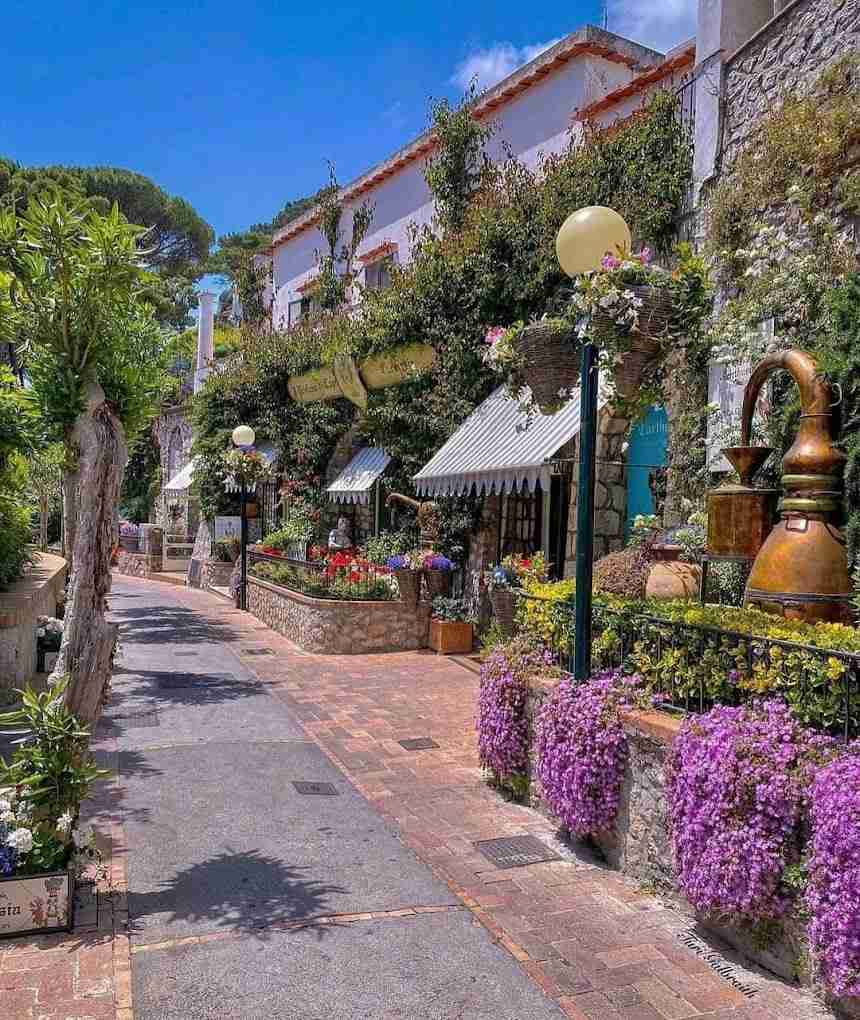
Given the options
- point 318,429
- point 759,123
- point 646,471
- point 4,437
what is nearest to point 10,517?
point 4,437

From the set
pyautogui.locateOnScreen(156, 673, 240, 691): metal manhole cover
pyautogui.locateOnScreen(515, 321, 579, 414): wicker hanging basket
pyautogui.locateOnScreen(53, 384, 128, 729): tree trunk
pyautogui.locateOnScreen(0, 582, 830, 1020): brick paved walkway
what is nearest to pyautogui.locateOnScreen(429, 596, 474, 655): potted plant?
pyautogui.locateOnScreen(156, 673, 240, 691): metal manhole cover

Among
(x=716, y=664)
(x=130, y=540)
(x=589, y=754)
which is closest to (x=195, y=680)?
(x=589, y=754)

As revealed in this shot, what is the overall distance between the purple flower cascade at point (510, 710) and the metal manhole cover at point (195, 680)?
17.1 feet

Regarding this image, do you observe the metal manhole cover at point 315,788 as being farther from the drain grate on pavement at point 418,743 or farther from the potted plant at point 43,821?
the potted plant at point 43,821

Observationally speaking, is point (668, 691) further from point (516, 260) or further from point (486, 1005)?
point (516, 260)

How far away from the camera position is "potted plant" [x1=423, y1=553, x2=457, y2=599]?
13.9m

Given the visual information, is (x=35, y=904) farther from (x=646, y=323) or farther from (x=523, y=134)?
(x=523, y=134)

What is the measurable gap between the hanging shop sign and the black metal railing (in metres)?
10.0

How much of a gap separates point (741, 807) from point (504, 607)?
6488 millimetres

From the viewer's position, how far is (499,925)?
4.89 metres

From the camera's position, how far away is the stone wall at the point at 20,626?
8742 mm

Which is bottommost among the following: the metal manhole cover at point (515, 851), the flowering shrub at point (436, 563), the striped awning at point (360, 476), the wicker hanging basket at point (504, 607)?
the metal manhole cover at point (515, 851)

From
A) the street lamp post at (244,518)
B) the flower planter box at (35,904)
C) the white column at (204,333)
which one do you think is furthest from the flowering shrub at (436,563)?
Answer: the white column at (204,333)

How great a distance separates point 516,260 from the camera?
45.6 feet
